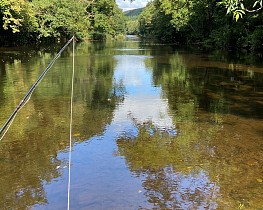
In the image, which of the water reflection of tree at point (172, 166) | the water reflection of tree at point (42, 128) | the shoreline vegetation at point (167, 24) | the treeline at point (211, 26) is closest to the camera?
the water reflection of tree at point (172, 166)

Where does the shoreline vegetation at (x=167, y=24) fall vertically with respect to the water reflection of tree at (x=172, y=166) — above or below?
above

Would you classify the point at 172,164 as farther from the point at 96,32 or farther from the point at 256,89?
the point at 96,32

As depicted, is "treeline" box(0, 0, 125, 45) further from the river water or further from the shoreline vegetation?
the river water

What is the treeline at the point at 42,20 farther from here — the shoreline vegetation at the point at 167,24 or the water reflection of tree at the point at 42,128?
the water reflection of tree at the point at 42,128

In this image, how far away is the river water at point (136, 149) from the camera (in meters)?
4.64

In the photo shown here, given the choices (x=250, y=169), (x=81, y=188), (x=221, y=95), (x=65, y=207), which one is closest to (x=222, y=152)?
(x=250, y=169)

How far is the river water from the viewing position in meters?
4.64

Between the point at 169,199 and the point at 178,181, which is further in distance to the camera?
the point at 178,181

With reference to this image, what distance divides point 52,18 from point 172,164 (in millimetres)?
51913

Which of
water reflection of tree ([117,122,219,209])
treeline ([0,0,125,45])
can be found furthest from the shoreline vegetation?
water reflection of tree ([117,122,219,209])

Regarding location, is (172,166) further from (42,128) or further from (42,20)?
(42,20)

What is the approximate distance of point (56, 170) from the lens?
18.1 ft

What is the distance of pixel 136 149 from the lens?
6.52 meters

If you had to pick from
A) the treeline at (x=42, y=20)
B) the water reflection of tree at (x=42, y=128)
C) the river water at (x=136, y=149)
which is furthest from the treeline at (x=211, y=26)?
the treeline at (x=42, y=20)
